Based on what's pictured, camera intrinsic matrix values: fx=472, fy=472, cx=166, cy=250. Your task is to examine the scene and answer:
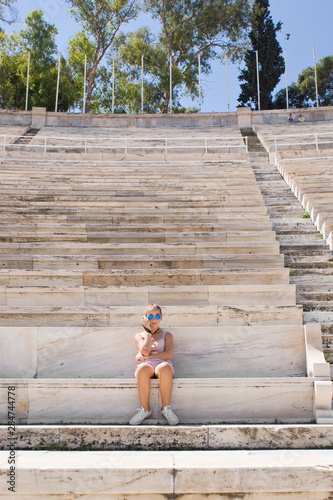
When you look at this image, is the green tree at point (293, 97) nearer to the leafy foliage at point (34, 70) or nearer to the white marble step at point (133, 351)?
the leafy foliage at point (34, 70)

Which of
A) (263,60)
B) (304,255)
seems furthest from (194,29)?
(304,255)

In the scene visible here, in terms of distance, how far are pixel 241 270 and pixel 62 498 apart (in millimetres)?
4010

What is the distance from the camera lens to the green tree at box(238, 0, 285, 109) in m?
31.5

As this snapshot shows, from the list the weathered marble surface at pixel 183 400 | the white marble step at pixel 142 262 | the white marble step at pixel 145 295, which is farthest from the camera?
the white marble step at pixel 142 262

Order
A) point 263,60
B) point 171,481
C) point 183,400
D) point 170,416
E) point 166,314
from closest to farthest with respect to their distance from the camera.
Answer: point 171,481, point 170,416, point 183,400, point 166,314, point 263,60

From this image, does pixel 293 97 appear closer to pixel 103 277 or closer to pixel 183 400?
pixel 103 277

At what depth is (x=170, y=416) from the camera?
4.22 m

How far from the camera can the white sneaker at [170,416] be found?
4.22 m

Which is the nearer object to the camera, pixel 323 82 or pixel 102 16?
pixel 102 16

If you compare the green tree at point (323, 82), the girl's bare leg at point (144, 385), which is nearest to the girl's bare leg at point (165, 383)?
the girl's bare leg at point (144, 385)

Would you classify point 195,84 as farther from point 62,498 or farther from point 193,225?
point 62,498

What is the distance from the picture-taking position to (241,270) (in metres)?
6.66

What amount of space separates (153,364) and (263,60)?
3125 cm

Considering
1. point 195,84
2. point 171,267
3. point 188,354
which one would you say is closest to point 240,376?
point 188,354
